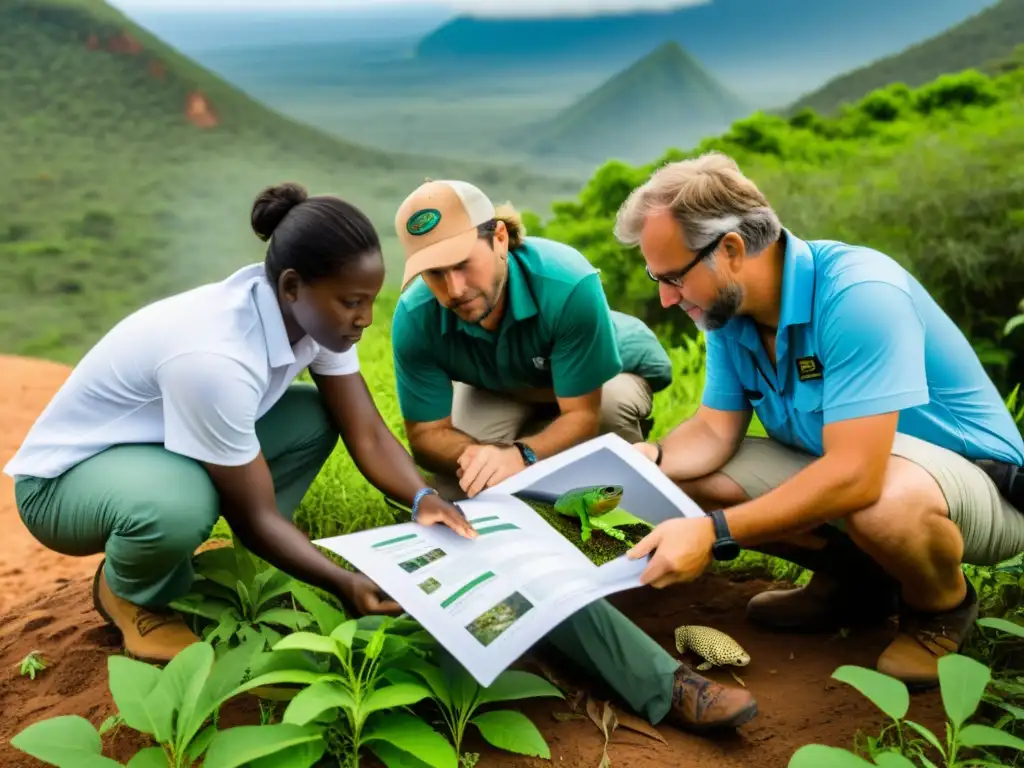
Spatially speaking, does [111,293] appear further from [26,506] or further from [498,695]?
[498,695]

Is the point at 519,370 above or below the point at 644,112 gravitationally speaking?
below

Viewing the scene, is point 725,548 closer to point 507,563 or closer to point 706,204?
point 507,563

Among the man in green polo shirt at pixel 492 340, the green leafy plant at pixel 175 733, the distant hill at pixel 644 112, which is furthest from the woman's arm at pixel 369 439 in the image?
the distant hill at pixel 644 112

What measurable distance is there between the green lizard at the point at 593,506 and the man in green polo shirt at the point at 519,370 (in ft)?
0.58

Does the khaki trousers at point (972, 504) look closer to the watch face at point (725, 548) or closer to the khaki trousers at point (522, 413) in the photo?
the watch face at point (725, 548)

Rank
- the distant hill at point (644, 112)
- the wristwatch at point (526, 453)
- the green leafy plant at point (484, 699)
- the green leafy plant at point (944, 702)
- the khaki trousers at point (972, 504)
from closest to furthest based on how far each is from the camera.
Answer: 1. the green leafy plant at point (944, 702)
2. the green leafy plant at point (484, 699)
3. the khaki trousers at point (972, 504)
4. the wristwatch at point (526, 453)
5. the distant hill at point (644, 112)

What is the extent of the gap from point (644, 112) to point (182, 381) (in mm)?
5665

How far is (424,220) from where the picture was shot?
96.5 inches

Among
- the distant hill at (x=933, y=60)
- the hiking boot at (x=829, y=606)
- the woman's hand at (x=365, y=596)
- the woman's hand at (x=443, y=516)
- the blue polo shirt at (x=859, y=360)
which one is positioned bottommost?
the hiking boot at (x=829, y=606)

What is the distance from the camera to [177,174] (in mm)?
7203

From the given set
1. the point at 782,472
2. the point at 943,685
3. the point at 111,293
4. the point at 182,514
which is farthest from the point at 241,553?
the point at 111,293

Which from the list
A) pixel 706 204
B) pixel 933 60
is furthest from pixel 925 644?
pixel 933 60

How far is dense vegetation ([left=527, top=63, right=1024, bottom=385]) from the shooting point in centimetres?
458

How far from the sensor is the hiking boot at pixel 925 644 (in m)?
2.20
